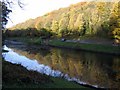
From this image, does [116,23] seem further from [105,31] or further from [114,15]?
[105,31]

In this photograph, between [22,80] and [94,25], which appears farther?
[94,25]

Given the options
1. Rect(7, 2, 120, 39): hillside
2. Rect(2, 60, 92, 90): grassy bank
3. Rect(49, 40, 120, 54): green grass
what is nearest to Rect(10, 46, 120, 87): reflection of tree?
Rect(2, 60, 92, 90): grassy bank

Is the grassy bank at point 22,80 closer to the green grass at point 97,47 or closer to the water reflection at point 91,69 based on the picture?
the water reflection at point 91,69

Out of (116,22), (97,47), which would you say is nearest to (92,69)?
(116,22)

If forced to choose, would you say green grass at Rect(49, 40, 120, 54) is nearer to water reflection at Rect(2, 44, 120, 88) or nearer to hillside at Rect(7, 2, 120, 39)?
hillside at Rect(7, 2, 120, 39)

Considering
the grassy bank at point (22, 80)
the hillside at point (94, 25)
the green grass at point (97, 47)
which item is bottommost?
the green grass at point (97, 47)

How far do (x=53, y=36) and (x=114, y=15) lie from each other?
64.8 meters

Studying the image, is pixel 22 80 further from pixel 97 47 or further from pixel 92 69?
pixel 97 47

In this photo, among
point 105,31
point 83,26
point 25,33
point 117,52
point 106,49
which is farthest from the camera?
point 25,33

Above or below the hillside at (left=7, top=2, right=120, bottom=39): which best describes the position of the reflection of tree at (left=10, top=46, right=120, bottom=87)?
below

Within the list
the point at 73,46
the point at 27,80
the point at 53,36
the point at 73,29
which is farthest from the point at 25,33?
the point at 27,80

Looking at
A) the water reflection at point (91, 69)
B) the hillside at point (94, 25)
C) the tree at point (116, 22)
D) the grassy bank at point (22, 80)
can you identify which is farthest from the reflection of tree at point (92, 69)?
the hillside at point (94, 25)

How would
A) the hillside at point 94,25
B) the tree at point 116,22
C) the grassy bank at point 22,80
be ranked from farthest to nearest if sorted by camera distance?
the hillside at point 94,25 < the tree at point 116,22 < the grassy bank at point 22,80

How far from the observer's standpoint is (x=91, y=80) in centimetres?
3094
